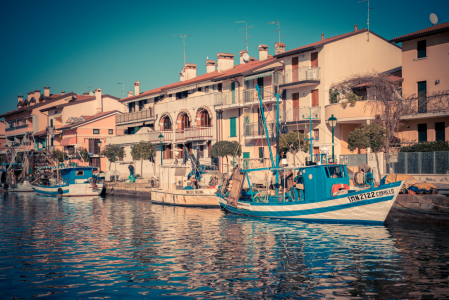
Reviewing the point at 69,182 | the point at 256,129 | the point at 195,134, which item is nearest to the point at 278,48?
the point at 256,129

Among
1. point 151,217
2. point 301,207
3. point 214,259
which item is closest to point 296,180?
point 301,207

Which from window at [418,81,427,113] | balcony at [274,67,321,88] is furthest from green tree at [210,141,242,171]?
window at [418,81,427,113]

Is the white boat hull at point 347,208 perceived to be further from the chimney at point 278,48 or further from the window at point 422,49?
the chimney at point 278,48

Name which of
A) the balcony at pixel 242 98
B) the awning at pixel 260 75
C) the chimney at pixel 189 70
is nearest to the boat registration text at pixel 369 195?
the balcony at pixel 242 98

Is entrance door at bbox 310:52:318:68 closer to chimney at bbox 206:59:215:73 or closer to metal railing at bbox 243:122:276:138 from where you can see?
metal railing at bbox 243:122:276:138

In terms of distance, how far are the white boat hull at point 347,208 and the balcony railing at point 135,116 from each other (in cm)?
3775

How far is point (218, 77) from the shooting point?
49.6 meters

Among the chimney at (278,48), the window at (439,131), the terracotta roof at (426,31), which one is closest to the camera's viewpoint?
the terracotta roof at (426,31)

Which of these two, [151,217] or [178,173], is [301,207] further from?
[178,173]

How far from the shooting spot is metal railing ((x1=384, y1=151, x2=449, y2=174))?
2880cm

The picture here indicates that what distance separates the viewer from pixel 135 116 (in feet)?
211

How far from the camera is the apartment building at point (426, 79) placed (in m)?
35.6

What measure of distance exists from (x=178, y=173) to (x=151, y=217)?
31.7ft

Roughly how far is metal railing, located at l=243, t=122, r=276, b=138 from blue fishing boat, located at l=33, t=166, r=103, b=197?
1563cm
